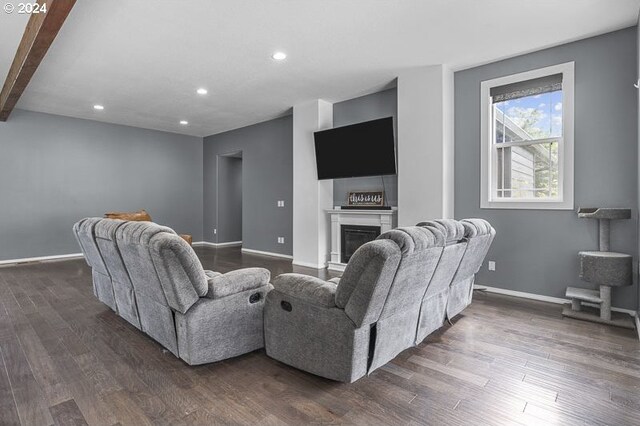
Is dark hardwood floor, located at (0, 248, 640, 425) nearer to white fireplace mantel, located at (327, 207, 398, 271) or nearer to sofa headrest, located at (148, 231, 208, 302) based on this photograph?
sofa headrest, located at (148, 231, 208, 302)

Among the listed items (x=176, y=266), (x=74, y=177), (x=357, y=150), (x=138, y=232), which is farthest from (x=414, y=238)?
(x=74, y=177)

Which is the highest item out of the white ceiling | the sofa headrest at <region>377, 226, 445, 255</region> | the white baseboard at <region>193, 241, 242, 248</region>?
the white ceiling

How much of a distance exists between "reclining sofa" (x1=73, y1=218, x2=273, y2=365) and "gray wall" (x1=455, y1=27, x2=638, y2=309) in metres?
3.05

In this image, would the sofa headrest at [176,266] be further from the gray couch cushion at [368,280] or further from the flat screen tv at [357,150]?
the flat screen tv at [357,150]

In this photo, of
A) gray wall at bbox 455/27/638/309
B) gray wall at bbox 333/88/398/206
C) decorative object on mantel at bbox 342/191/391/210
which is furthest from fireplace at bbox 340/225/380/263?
gray wall at bbox 455/27/638/309

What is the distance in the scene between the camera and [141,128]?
7.71m

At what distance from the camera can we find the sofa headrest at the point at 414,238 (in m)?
1.90

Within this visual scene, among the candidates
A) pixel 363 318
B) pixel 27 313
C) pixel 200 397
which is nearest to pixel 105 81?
pixel 27 313

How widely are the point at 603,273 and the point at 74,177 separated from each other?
831 cm

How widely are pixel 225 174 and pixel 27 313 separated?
18.4 ft

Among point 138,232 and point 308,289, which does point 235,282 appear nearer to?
point 308,289

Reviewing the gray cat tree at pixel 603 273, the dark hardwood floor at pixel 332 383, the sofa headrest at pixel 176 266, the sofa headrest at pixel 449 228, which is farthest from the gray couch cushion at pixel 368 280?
the gray cat tree at pixel 603 273

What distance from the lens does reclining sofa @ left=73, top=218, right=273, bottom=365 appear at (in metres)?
2.07

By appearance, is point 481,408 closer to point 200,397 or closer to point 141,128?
point 200,397
